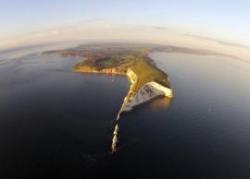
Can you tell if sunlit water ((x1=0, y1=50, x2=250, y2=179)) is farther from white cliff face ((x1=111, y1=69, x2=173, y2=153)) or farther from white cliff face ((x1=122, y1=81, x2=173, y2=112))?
white cliff face ((x1=122, y1=81, x2=173, y2=112))

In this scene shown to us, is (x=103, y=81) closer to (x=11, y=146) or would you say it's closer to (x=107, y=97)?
(x=107, y=97)

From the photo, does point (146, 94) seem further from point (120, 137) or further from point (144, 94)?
point (120, 137)

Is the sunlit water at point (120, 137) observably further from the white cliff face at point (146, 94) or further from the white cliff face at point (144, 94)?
the white cliff face at point (146, 94)

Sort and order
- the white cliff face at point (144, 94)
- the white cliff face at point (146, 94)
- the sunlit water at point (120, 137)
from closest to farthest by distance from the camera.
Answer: the sunlit water at point (120, 137)
the white cliff face at point (144, 94)
the white cliff face at point (146, 94)

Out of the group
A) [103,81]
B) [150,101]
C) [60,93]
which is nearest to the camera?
[150,101]

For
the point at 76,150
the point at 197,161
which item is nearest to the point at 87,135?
the point at 76,150

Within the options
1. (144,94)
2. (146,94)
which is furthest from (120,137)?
(146,94)

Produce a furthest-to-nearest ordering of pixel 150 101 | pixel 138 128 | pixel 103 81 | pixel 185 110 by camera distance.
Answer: pixel 103 81 → pixel 150 101 → pixel 185 110 → pixel 138 128

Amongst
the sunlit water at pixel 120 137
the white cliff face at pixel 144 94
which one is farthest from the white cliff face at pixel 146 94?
the sunlit water at pixel 120 137

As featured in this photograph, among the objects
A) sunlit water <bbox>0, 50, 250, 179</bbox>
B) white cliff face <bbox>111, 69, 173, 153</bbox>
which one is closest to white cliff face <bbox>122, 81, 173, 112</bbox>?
white cliff face <bbox>111, 69, 173, 153</bbox>
